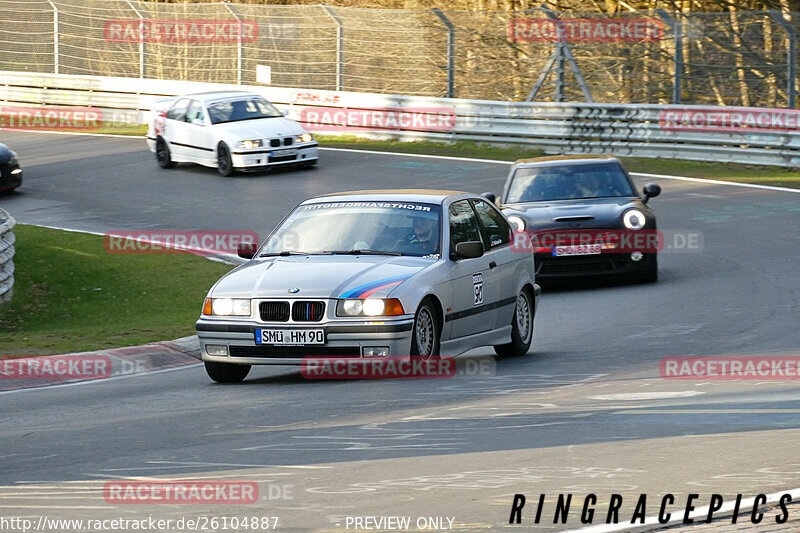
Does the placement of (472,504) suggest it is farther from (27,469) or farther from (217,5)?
(217,5)

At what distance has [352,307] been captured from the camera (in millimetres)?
9828

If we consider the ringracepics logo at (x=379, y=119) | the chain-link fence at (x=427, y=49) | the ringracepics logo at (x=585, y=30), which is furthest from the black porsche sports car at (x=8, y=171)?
the ringracepics logo at (x=585, y=30)

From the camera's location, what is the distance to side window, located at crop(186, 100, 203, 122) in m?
27.0

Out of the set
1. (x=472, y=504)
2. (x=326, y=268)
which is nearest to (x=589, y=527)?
(x=472, y=504)

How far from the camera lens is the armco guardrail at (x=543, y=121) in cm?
2584

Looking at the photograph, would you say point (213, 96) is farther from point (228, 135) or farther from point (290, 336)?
point (290, 336)

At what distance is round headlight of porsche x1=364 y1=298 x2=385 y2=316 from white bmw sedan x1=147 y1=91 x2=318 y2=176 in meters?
16.7

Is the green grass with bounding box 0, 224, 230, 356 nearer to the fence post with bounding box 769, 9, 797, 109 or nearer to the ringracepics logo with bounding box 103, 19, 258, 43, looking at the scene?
the fence post with bounding box 769, 9, 797, 109

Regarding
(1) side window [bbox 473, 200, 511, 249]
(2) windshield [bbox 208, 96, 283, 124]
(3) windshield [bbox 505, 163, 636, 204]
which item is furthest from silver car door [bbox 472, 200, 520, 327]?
(2) windshield [bbox 208, 96, 283, 124]

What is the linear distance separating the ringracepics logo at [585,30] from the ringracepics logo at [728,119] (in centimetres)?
314

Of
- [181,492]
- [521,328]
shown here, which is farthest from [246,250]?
[181,492]

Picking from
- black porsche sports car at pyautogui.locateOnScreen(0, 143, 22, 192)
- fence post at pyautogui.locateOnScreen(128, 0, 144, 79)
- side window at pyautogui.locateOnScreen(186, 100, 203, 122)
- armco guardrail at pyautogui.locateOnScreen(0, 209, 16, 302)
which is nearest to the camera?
armco guardrail at pyautogui.locateOnScreen(0, 209, 16, 302)

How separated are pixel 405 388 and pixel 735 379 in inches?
93.7

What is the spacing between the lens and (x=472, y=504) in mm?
6254
